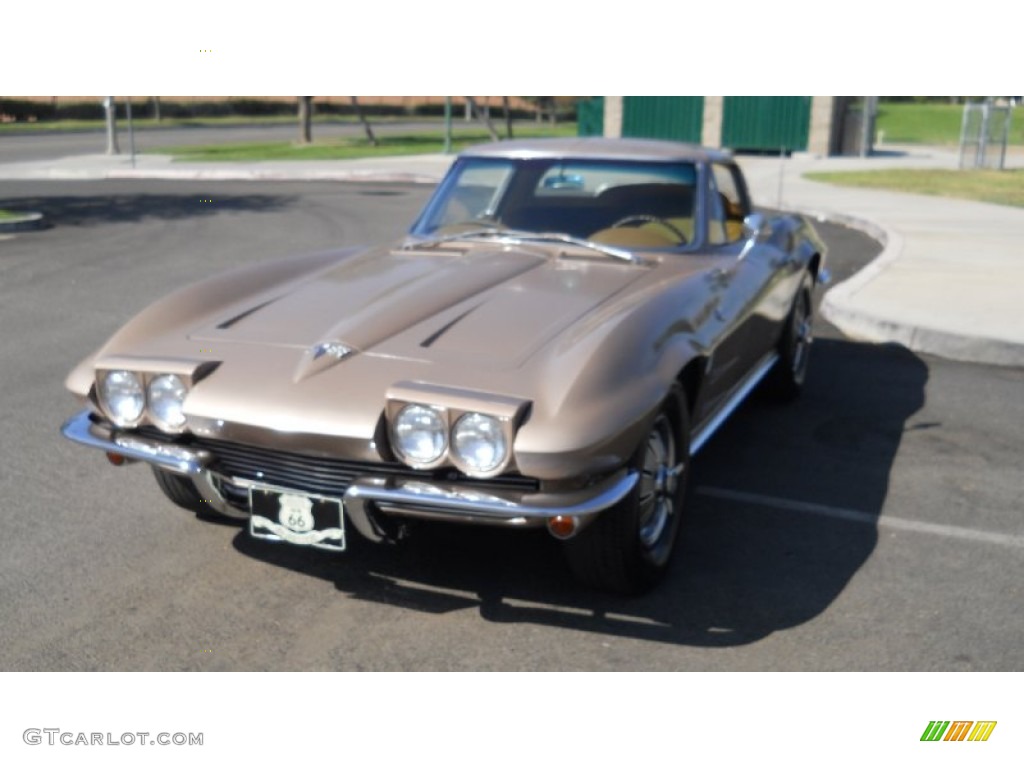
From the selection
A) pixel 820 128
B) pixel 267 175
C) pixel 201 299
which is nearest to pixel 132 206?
pixel 267 175

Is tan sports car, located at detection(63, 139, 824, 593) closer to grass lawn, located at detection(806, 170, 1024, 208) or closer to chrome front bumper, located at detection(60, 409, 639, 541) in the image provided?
chrome front bumper, located at detection(60, 409, 639, 541)

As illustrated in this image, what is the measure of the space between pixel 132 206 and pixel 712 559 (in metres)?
15.1

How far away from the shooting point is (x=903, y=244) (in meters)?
12.4

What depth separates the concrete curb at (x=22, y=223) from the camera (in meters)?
14.0

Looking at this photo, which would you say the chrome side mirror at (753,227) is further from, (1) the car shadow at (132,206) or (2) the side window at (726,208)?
(1) the car shadow at (132,206)

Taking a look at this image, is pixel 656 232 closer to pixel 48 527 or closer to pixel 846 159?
pixel 48 527

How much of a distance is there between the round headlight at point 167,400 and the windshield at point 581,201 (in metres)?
1.88

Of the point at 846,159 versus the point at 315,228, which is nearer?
the point at 315,228

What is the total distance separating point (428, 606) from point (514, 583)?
1.14ft

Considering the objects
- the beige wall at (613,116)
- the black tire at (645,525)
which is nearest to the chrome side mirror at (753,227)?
the black tire at (645,525)

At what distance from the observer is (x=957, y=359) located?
7.68 m

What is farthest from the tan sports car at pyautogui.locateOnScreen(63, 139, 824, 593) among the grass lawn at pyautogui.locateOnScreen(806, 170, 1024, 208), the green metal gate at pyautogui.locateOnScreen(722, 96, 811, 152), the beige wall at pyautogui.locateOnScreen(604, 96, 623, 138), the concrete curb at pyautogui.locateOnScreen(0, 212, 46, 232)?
the beige wall at pyautogui.locateOnScreen(604, 96, 623, 138)
